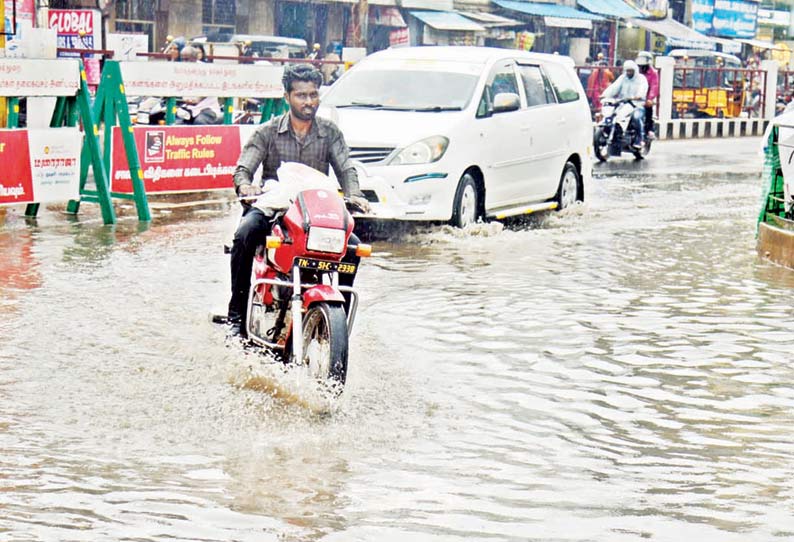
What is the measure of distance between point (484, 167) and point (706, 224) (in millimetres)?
2725

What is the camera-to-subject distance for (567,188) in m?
15.7

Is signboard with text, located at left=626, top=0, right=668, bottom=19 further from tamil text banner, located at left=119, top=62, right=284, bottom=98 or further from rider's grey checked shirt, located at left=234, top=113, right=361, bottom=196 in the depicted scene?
rider's grey checked shirt, located at left=234, top=113, right=361, bottom=196

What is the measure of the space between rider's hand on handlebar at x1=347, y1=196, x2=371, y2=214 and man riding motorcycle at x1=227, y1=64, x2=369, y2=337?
8 centimetres

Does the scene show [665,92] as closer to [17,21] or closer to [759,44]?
[17,21]

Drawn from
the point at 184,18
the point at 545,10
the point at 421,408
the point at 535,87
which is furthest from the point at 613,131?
the point at 545,10

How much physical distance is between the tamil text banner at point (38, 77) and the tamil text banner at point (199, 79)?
4.33 ft

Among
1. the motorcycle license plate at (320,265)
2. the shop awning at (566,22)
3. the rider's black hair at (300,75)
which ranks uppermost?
the shop awning at (566,22)

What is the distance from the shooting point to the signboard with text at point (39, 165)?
13.2 m

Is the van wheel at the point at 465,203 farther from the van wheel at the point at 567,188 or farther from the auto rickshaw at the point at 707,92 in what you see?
the auto rickshaw at the point at 707,92

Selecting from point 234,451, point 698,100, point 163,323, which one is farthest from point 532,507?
point 698,100

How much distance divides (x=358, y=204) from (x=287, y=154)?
2.28 ft

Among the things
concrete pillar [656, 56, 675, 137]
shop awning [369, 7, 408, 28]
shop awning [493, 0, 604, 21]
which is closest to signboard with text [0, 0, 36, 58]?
concrete pillar [656, 56, 675, 137]

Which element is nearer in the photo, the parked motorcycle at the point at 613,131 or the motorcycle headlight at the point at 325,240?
the motorcycle headlight at the point at 325,240

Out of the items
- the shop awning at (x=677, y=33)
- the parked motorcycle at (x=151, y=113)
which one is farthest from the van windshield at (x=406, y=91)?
the shop awning at (x=677, y=33)
